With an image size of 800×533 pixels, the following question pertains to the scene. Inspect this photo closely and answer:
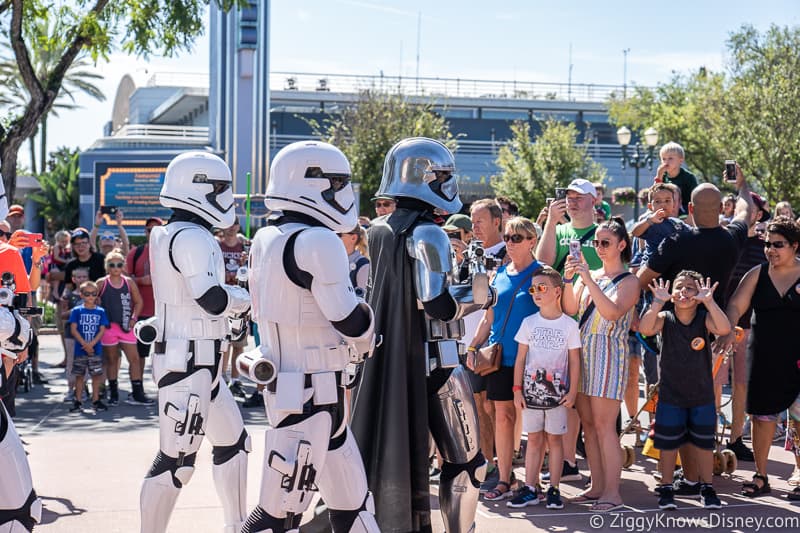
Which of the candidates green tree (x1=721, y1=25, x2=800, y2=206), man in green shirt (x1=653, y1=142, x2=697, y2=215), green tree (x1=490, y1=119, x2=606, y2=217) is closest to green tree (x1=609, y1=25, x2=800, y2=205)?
green tree (x1=721, y1=25, x2=800, y2=206)

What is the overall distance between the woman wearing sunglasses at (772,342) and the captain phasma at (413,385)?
8.05 ft

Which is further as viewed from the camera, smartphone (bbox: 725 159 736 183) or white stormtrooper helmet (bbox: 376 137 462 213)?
smartphone (bbox: 725 159 736 183)

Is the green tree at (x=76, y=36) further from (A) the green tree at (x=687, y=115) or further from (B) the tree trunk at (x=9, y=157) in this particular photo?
(A) the green tree at (x=687, y=115)

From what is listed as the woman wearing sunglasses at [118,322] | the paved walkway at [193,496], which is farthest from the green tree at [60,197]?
the paved walkway at [193,496]

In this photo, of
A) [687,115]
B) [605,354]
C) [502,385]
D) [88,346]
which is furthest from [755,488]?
[687,115]

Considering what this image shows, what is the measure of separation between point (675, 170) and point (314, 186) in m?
4.76

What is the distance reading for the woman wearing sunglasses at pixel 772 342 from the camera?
6855mm

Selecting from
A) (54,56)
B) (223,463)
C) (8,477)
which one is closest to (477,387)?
(223,463)

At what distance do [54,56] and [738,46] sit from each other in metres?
24.3

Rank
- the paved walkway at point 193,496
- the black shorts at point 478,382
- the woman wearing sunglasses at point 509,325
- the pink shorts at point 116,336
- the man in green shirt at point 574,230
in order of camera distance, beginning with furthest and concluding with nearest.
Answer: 1. the pink shorts at point 116,336
2. the man in green shirt at point 574,230
3. the black shorts at point 478,382
4. the woman wearing sunglasses at point 509,325
5. the paved walkway at point 193,496

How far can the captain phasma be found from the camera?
5211mm

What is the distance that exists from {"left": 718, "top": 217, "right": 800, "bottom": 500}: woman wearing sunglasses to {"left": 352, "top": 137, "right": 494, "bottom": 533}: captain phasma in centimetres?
245

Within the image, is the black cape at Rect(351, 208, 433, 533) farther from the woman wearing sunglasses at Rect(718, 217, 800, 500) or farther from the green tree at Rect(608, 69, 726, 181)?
the green tree at Rect(608, 69, 726, 181)

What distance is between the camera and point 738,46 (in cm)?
3238
